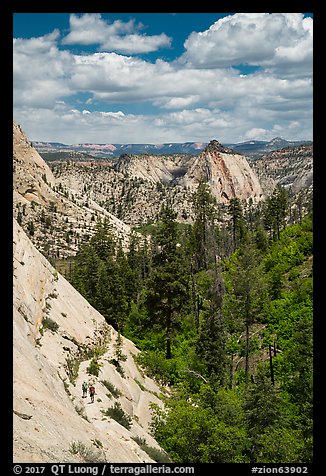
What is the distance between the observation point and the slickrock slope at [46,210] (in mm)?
92375

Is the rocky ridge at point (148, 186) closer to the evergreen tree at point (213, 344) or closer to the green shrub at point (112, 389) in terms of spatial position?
the evergreen tree at point (213, 344)

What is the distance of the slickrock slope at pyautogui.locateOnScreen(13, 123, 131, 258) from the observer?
92.4 metres

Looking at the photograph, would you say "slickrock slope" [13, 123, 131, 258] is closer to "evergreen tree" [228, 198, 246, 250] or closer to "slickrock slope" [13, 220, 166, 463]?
"evergreen tree" [228, 198, 246, 250]

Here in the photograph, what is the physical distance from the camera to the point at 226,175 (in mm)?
188125

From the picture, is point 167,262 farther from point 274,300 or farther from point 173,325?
point 274,300

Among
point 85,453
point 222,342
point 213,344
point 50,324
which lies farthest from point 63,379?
point 222,342

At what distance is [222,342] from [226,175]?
172687 millimetres

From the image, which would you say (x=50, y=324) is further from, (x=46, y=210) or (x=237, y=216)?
(x=46, y=210)

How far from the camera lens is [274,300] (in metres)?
29.4

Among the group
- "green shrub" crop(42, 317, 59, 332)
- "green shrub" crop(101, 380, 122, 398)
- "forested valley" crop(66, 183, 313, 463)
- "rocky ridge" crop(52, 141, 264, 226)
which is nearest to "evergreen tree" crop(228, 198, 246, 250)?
"forested valley" crop(66, 183, 313, 463)

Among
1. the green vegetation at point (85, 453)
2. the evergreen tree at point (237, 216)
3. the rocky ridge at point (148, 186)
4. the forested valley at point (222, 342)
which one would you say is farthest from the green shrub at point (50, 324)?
the rocky ridge at point (148, 186)
